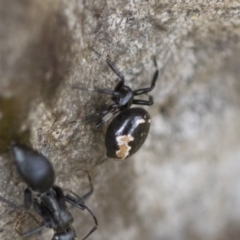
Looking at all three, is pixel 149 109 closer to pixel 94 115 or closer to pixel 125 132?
pixel 125 132

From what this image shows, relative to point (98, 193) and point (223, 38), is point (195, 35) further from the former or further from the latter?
point (98, 193)

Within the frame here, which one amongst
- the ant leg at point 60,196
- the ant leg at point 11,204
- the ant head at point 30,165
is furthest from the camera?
the ant leg at point 60,196

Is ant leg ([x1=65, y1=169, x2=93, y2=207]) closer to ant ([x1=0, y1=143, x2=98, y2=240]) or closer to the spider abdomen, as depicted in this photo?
ant ([x1=0, y1=143, x2=98, y2=240])

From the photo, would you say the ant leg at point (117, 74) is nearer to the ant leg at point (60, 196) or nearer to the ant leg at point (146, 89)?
the ant leg at point (146, 89)

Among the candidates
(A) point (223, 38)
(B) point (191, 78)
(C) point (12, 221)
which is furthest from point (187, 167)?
(C) point (12, 221)

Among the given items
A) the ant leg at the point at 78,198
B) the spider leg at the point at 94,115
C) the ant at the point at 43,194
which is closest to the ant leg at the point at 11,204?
the ant at the point at 43,194

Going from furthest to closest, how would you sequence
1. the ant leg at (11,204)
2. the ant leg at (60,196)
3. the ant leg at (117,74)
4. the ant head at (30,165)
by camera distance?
the ant leg at (60,196)
the ant leg at (117,74)
the ant leg at (11,204)
the ant head at (30,165)

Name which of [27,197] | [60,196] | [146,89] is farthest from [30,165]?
[146,89]

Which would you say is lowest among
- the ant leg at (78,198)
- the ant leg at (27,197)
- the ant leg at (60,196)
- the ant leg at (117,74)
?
the ant leg at (78,198)
